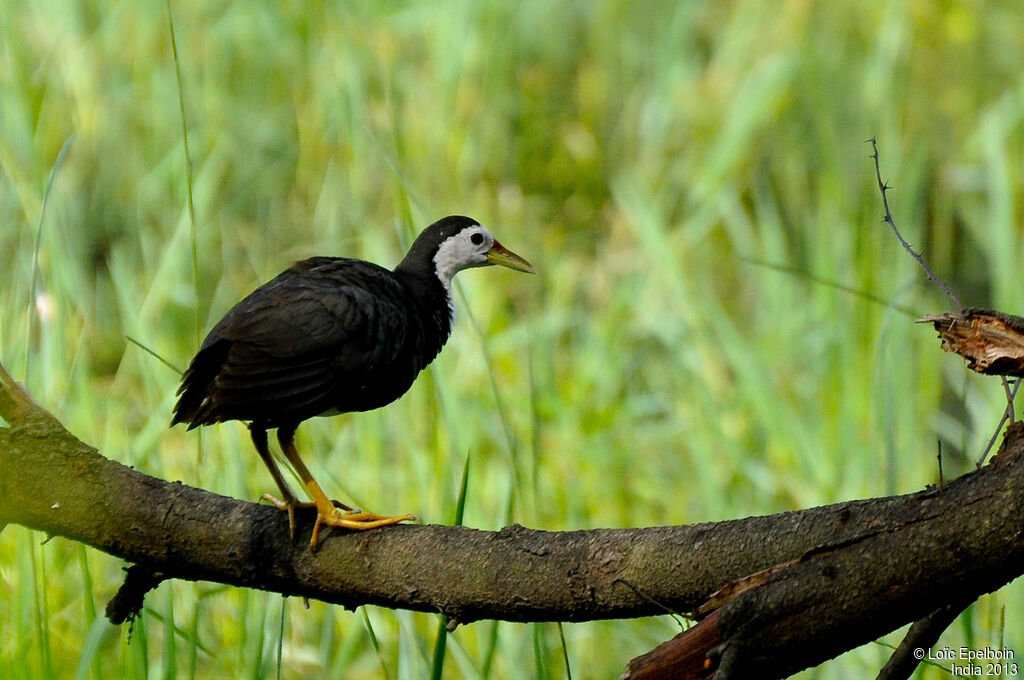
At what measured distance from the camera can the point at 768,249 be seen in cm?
507

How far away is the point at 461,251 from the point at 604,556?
1.30 meters

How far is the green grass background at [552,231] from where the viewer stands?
3.73m

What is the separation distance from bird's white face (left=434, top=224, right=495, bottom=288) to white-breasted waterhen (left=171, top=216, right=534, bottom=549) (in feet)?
0.88

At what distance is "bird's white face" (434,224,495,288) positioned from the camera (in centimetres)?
296

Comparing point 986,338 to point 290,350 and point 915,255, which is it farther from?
point 290,350

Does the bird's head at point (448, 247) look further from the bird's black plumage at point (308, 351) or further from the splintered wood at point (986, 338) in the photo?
the splintered wood at point (986, 338)

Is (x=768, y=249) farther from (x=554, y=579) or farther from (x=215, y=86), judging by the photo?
(x=554, y=579)

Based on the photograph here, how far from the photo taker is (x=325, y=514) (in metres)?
2.18

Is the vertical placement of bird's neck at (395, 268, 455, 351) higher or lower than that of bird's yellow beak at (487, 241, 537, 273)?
lower

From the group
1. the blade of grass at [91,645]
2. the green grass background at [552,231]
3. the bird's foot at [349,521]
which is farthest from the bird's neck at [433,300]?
the blade of grass at [91,645]

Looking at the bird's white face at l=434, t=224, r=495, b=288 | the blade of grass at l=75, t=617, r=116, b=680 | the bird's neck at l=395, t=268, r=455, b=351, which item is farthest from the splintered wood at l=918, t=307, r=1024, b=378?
the blade of grass at l=75, t=617, r=116, b=680

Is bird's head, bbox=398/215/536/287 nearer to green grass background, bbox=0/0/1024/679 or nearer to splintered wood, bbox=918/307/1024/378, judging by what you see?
green grass background, bbox=0/0/1024/679

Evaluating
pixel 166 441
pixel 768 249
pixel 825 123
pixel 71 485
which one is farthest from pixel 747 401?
pixel 71 485

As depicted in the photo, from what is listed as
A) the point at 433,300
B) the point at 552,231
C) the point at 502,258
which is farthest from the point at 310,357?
the point at 552,231
